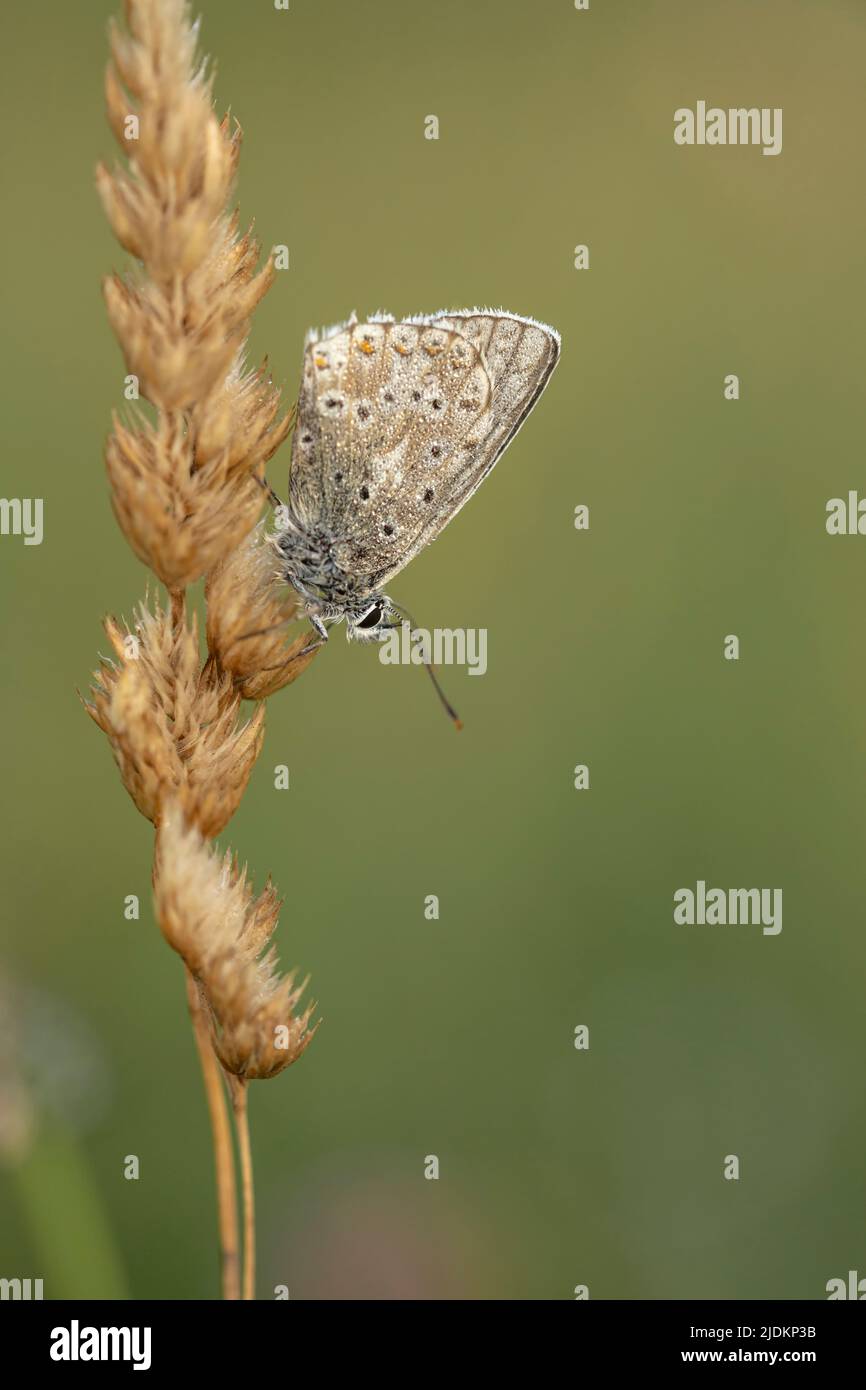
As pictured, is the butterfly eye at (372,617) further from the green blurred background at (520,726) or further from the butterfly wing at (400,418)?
the green blurred background at (520,726)

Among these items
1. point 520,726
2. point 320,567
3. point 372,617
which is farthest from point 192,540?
point 520,726

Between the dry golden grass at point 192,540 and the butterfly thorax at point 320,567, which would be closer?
the dry golden grass at point 192,540

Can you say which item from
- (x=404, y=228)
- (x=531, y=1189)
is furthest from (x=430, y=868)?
(x=404, y=228)

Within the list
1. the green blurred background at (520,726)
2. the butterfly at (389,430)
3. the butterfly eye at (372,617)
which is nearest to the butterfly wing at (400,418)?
the butterfly at (389,430)

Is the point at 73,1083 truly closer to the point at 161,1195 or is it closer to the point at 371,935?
the point at 161,1195

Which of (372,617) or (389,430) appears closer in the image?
(389,430)

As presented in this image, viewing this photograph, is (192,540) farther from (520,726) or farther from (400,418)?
(520,726)
